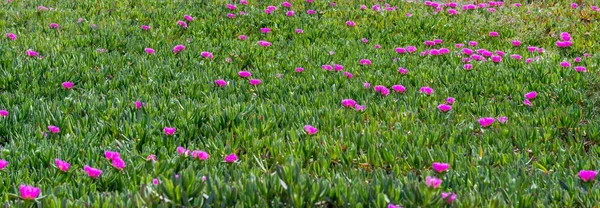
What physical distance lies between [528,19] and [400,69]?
11.7 ft

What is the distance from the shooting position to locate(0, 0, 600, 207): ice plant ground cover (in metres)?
2.33

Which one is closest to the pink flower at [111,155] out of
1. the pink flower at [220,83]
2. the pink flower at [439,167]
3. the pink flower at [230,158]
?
the pink flower at [230,158]

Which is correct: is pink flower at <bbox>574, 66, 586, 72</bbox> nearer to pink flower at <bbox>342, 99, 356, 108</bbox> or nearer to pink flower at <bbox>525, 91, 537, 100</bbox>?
pink flower at <bbox>525, 91, 537, 100</bbox>

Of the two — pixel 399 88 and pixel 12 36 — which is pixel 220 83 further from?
pixel 12 36

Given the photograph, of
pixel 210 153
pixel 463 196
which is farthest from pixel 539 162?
pixel 210 153

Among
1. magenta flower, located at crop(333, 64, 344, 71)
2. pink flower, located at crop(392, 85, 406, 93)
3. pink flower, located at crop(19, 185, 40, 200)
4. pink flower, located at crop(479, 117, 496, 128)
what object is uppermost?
pink flower, located at crop(19, 185, 40, 200)

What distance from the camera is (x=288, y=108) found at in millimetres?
3854

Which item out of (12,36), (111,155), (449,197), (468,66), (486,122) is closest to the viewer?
(449,197)

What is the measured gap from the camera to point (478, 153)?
305 cm

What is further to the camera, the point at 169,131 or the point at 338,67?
the point at 338,67

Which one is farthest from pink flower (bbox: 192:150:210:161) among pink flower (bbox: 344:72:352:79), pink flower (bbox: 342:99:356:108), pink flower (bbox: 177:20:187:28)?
pink flower (bbox: 177:20:187:28)

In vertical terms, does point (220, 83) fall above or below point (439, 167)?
below

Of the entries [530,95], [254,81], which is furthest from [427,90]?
[254,81]

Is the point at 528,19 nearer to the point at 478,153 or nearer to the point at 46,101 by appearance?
the point at 478,153
